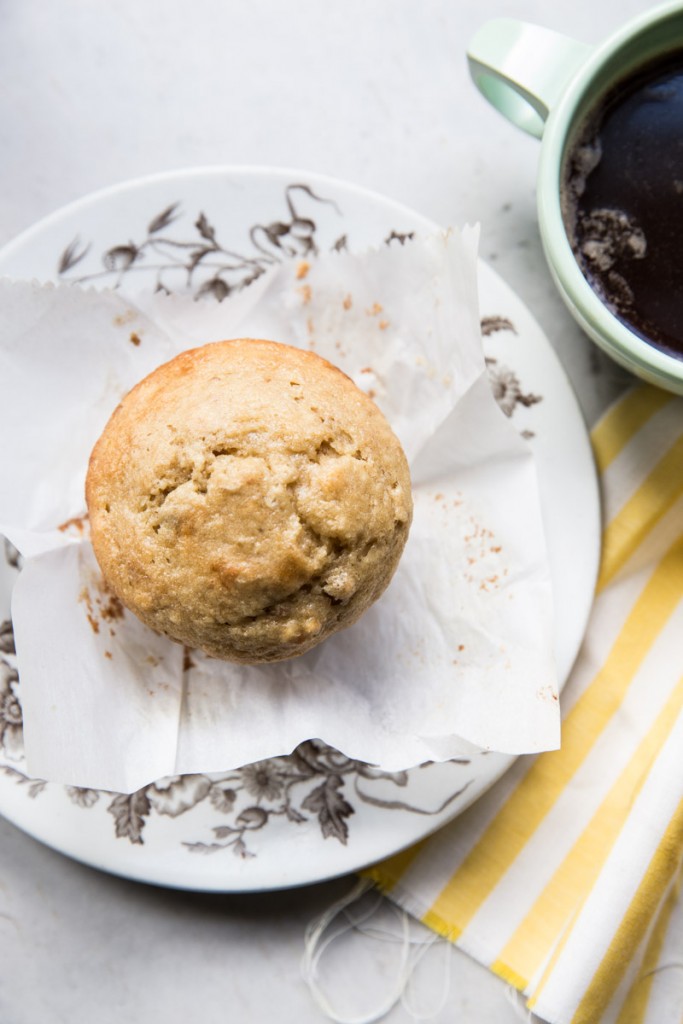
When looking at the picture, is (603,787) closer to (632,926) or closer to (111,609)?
(632,926)

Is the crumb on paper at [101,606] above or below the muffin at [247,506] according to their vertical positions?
below

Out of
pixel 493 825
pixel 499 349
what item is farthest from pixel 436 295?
pixel 493 825

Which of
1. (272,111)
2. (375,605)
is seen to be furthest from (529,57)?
(375,605)

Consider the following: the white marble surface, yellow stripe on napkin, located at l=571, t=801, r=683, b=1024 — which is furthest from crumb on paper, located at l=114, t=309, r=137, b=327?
yellow stripe on napkin, located at l=571, t=801, r=683, b=1024

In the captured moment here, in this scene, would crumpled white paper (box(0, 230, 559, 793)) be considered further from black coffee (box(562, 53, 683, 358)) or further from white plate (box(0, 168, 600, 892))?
black coffee (box(562, 53, 683, 358))

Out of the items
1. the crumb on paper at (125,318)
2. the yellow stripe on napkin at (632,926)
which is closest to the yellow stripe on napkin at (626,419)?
the yellow stripe on napkin at (632,926)

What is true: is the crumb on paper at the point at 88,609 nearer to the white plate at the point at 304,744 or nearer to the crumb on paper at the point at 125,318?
the white plate at the point at 304,744

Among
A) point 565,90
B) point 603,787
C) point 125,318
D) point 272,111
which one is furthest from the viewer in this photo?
point 272,111
